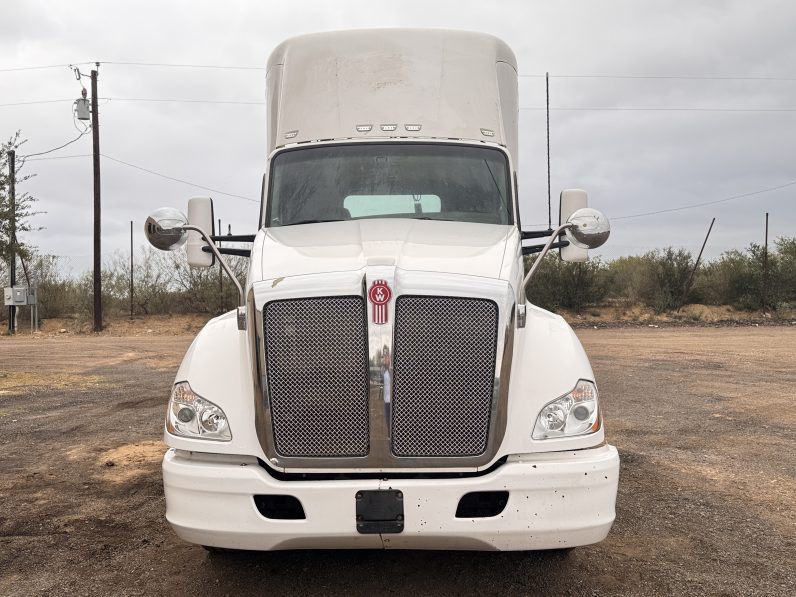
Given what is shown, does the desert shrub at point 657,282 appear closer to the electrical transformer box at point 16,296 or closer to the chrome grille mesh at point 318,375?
the electrical transformer box at point 16,296

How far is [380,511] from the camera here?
3143 millimetres

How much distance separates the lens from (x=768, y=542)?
441cm

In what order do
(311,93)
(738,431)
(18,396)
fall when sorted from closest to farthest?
(311,93) < (738,431) < (18,396)

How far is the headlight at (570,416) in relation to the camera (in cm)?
335

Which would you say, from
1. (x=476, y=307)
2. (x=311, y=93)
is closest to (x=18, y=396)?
(x=311, y=93)

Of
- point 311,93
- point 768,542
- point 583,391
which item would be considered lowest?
point 768,542

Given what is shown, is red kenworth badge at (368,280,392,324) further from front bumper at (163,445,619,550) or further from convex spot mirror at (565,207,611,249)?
convex spot mirror at (565,207,611,249)

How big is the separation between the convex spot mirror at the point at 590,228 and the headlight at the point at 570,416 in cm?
102

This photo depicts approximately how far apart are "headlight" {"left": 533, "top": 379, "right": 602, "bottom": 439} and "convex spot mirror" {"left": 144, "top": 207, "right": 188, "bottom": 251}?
237 cm

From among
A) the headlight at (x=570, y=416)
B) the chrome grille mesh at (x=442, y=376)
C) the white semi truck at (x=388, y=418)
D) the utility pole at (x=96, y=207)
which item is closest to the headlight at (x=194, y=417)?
the white semi truck at (x=388, y=418)

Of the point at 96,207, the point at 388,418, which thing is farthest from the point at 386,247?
the point at 96,207

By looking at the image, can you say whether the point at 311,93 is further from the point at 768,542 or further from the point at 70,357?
Result: the point at 70,357

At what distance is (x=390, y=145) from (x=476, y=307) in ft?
8.25

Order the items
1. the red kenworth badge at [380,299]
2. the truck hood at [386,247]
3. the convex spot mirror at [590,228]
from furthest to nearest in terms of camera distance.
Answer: the convex spot mirror at [590,228] → the truck hood at [386,247] → the red kenworth badge at [380,299]
